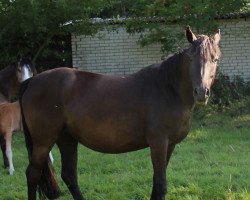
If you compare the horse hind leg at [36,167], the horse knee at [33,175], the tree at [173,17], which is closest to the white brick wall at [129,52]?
the tree at [173,17]

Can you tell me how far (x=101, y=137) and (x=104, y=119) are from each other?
190mm

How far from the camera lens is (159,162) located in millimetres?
4578

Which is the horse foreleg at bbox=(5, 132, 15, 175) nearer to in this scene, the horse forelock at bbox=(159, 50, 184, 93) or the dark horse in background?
the dark horse in background

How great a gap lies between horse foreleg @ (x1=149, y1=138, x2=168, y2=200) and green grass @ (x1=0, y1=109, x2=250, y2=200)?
762 mm

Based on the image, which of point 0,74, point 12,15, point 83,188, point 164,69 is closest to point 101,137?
point 164,69

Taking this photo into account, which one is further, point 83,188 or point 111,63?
point 111,63

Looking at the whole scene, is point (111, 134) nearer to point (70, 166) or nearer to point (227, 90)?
point (70, 166)

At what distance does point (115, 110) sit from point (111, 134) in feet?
0.80

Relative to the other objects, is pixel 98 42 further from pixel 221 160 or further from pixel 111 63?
pixel 221 160

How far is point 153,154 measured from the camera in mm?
4566

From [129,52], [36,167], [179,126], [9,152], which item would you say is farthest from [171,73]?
[129,52]

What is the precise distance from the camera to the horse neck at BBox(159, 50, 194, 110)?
4.51m

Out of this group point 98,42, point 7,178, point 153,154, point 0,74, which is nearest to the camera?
point 153,154

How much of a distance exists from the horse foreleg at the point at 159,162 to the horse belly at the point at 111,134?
210mm
